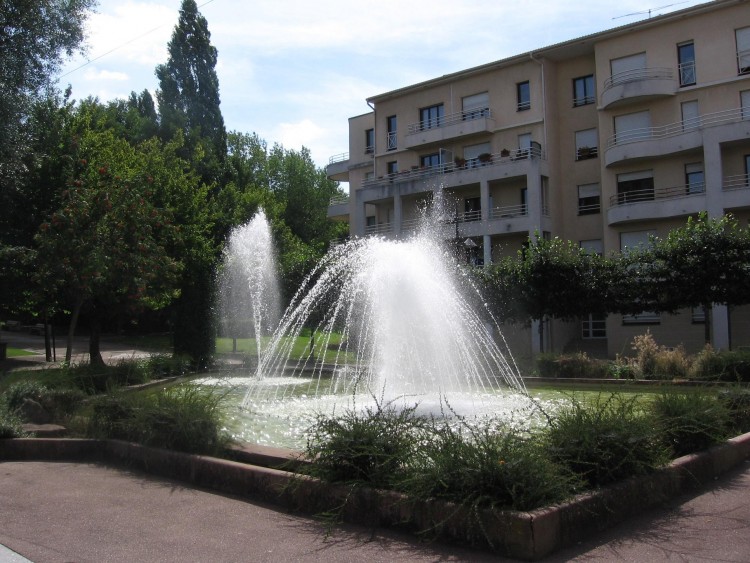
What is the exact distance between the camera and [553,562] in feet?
14.1

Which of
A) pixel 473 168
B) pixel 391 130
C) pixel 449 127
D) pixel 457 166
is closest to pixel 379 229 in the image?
pixel 391 130

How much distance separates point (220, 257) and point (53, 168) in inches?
274

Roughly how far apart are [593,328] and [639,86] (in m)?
11.1

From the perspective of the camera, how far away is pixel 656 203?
29047 mm

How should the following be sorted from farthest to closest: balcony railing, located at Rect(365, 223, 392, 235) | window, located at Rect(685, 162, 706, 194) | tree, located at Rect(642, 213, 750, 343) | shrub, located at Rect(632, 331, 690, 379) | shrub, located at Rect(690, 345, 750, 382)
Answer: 1. balcony railing, located at Rect(365, 223, 392, 235)
2. window, located at Rect(685, 162, 706, 194)
3. tree, located at Rect(642, 213, 750, 343)
4. shrub, located at Rect(632, 331, 690, 379)
5. shrub, located at Rect(690, 345, 750, 382)

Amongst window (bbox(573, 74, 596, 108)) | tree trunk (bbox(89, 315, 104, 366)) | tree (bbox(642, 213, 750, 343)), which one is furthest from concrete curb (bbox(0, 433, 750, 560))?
window (bbox(573, 74, 596, 108))

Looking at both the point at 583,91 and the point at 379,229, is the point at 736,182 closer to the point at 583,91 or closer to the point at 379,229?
the point at 583,91

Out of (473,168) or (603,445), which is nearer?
A: (603,445)

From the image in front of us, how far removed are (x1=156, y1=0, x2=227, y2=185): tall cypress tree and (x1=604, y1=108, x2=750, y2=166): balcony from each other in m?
21.7

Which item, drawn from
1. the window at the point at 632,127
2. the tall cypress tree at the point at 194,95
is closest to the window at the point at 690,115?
the window at the point at 632,127

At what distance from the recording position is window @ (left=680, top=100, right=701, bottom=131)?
29300 mm

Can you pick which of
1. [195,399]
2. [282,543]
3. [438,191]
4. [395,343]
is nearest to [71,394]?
[195,399]

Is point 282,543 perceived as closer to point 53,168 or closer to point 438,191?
point 53,168

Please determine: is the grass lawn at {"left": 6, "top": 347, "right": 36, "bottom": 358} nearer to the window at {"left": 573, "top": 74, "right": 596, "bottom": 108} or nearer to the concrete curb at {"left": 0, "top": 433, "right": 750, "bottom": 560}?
the concrete curb at {"left": 0, "top": 433, "right": 750, "bottom": 560}
